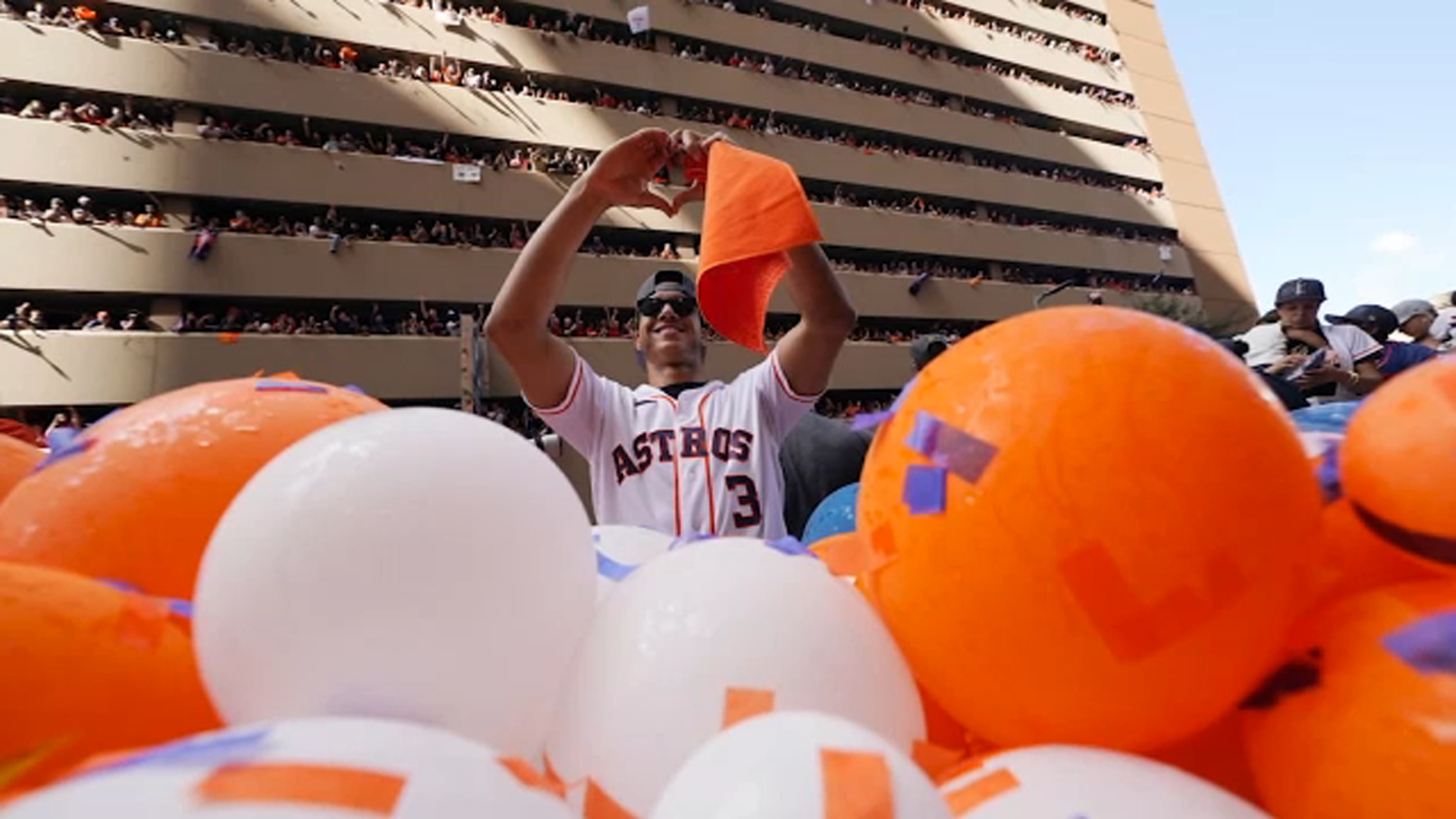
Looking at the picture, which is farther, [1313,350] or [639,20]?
[639,20]

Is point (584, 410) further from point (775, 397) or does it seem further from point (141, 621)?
point (141, 621)

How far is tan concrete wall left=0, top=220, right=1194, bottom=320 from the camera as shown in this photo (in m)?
7.85

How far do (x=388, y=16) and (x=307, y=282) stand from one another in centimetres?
376

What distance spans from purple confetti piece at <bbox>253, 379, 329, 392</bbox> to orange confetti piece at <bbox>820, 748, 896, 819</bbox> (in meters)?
0.68

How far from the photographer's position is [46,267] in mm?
7820

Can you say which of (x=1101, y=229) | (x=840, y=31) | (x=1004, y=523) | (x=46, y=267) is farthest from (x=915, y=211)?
(x=1004, y=523)

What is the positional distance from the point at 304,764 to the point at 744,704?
287 mm

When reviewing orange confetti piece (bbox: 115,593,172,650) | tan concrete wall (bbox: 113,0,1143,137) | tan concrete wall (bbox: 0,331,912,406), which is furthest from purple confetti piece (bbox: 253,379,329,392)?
tan concrete wall (bbox: 113,0,1143,137)

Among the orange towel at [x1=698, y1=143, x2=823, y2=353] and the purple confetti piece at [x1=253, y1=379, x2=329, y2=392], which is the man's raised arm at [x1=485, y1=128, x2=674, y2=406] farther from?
the purple confetti piece at [x1=253, y1=379, x2=329, y2=392]

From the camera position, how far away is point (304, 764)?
1.31ft

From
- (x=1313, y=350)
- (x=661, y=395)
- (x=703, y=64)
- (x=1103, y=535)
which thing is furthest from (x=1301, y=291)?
(x=703, y=64)

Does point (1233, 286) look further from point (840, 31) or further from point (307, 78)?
point (307, 78)

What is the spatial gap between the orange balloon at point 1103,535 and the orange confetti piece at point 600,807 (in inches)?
10.2

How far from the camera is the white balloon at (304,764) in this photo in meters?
0.36
